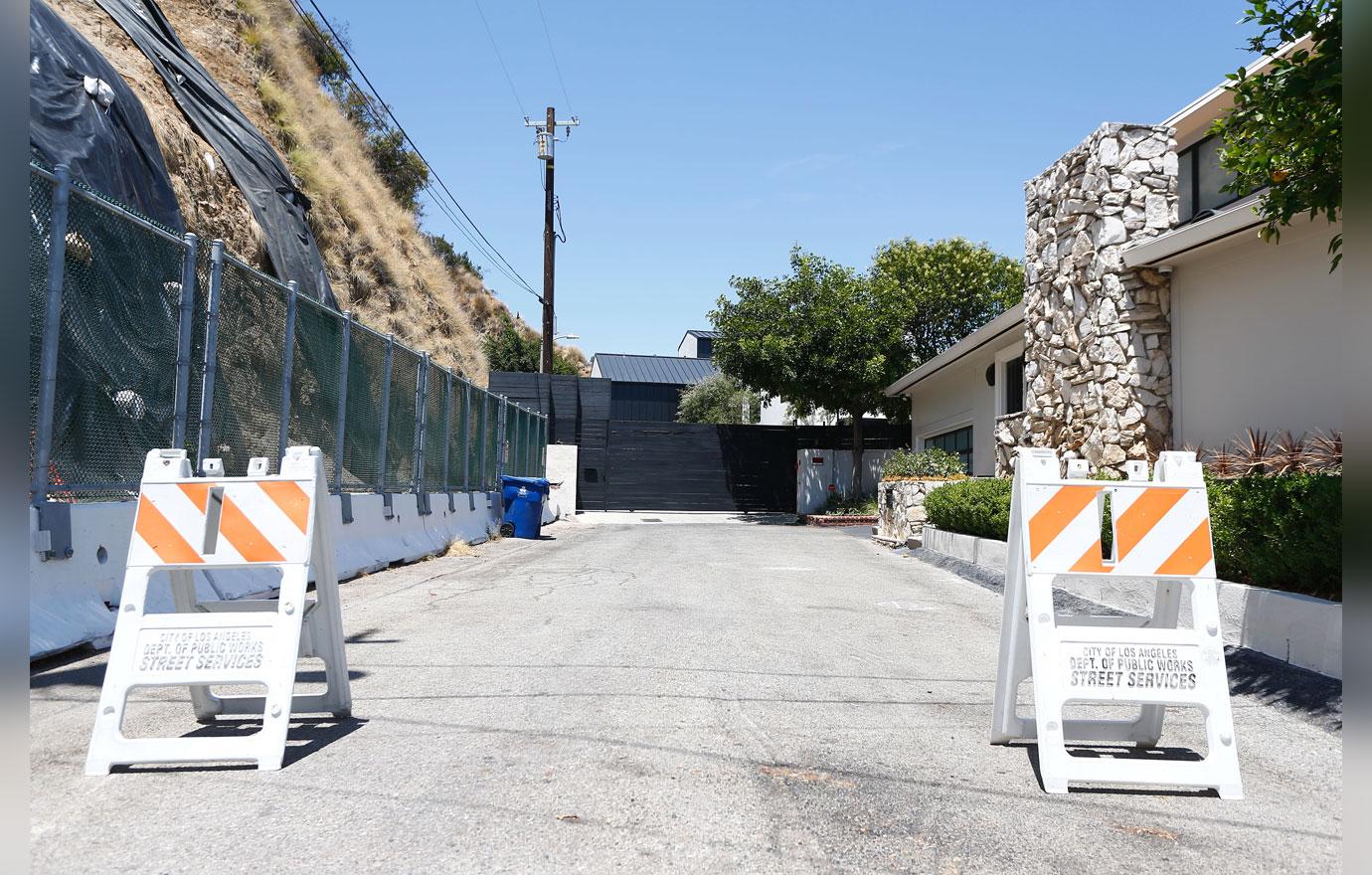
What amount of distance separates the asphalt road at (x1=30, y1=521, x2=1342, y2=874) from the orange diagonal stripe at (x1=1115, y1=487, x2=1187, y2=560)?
1.09 m

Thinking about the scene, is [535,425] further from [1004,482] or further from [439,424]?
[1004,482]

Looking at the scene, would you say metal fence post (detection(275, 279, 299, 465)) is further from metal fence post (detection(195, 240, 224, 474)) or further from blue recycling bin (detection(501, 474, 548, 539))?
blue recycling bin (detection(501, 474, 548, 539))

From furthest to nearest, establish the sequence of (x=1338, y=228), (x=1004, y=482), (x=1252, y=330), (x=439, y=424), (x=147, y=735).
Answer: (x=439, y=424) < (x=1004, y=482) < (x=1252, y=330) < (x=1338, y=228) < (x=147, y=735)

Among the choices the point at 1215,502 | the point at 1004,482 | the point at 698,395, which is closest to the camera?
the point at 1215,502

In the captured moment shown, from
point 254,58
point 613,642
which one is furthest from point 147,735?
point 254,58

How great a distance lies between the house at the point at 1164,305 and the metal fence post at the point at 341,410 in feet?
32.0

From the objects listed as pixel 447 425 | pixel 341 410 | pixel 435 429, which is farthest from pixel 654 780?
pixel 447 425

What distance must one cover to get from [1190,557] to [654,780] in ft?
8.55

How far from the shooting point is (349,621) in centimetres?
827

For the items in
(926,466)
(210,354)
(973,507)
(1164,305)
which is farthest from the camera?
(926,466)

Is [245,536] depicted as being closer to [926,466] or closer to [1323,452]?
[1323,452]

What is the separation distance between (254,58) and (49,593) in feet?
92.7

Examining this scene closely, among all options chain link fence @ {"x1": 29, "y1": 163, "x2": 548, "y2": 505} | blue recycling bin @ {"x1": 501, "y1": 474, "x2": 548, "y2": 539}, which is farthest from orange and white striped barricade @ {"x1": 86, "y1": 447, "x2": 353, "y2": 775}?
blue recycling bin @ {"x1": 501, "y1": 474, "x2": 548, "y2": 539}

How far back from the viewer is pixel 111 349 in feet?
24.0
